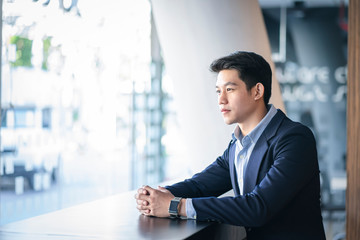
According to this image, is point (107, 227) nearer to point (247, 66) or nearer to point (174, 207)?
point (174, 207)

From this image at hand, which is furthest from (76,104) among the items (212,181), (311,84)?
(311,84)

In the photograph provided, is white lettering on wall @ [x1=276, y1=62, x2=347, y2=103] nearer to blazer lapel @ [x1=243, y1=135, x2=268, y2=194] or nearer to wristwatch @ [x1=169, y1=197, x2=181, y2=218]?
blazer lapel @ [x1=243, y1=135, x2=268, y2=194]

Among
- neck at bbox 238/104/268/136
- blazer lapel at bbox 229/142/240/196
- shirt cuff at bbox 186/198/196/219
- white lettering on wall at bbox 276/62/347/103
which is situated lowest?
shirt cuff at bbox 186/198/196/219

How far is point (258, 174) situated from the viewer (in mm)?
2111

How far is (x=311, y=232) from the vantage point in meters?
2.05

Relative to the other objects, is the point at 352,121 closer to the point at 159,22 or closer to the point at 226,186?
the point at 226,186

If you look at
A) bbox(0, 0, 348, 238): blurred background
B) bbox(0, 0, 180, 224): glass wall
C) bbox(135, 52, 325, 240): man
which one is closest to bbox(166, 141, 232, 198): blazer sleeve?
bbox(135, 52, 325, 240): man

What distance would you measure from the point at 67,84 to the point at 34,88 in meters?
0.52

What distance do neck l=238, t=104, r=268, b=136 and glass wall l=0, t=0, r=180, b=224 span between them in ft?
9.62

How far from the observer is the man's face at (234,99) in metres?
2.20

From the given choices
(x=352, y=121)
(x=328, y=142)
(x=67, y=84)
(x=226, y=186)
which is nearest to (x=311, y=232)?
(x=226, y=186)

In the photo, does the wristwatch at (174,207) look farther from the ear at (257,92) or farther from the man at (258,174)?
the ear at (257,92)

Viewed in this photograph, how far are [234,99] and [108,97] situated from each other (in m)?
4.32

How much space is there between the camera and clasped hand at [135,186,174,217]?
2076mm
